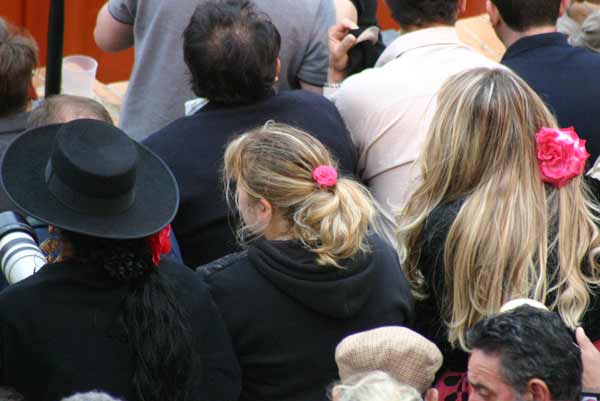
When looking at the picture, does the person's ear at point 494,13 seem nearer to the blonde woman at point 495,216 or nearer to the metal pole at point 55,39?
the blonde woman at point 495,216

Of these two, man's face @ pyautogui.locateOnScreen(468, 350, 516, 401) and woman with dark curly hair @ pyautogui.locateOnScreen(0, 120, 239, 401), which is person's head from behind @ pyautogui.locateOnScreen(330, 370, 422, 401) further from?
woman with dark curly hair @ pyautogui.locateOnScreen(0, 120, 239, 401)

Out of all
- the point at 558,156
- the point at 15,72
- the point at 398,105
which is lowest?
the point at 15,72

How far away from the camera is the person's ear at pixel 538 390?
2246 millimetres

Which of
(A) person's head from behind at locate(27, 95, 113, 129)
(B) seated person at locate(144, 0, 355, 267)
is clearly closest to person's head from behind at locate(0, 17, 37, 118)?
(A) person's head from behind at locate(27, 95, 113, 129)

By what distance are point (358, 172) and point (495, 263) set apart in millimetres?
916

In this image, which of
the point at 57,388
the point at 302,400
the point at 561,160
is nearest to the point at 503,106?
the point at 561,160

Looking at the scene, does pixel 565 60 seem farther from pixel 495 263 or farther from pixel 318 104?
pixel 495 263

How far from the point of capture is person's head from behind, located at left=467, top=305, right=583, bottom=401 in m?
2.25

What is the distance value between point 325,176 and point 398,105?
29.8 inches

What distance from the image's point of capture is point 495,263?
276 centimetres

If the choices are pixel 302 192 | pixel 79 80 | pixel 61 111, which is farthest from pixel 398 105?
pixel 79 80

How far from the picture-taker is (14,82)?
12.1 feet

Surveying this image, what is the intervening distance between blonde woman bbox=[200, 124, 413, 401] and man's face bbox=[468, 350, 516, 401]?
46cm

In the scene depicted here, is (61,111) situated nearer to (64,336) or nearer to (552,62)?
(64,336)
